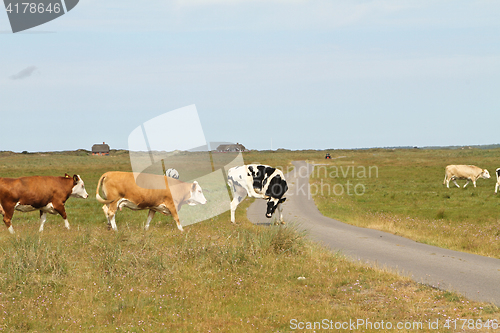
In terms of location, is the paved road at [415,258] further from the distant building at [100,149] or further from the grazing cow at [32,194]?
the distant building at [100,149]

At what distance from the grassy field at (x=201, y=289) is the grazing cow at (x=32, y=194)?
3138mm

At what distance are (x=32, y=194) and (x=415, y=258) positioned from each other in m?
12.8

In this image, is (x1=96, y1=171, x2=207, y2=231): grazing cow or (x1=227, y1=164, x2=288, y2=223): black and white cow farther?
(x1=227, y1=164, x2=288, y2=223): black and white cow

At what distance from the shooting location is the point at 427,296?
8.52 m

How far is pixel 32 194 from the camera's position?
594 inches

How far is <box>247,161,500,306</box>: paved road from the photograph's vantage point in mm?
9445

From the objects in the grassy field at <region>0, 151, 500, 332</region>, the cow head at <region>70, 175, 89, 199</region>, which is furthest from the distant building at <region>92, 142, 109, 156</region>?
the grassy field at <region>0, 151, 500, 332</region>

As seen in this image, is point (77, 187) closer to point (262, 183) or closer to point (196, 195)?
point (196, 195)

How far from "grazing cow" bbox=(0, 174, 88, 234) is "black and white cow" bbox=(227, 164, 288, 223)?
21.2 feet

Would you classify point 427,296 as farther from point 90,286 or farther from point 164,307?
point 90,286

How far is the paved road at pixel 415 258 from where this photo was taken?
9445mm

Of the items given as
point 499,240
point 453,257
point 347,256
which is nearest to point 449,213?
point 499,240

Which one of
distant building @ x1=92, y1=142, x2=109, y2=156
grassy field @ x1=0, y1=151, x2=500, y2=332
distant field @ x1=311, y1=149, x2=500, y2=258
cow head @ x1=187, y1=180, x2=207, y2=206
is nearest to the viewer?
grassy field @ x1=0, y1=151, x2=500, y2=332

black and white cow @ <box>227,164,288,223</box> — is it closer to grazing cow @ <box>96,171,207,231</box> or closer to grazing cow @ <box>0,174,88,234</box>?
grazing cow @ <box>96,171,207,231</box>
